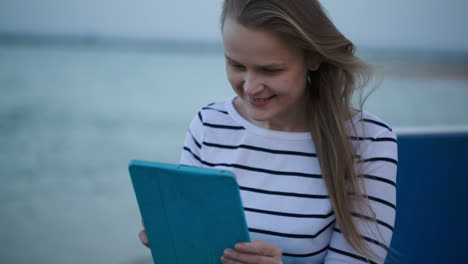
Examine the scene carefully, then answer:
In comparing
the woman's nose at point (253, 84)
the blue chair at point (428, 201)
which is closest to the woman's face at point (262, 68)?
the woman's nose at point (253, 84)

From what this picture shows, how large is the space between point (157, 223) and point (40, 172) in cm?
279

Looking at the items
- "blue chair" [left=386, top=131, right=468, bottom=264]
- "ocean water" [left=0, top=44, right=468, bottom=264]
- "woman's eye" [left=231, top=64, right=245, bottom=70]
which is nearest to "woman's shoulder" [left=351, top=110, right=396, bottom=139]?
"woman's eye" [left=231, top=64, right=245, bottom=70]

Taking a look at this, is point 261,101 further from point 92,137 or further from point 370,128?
point 92,137

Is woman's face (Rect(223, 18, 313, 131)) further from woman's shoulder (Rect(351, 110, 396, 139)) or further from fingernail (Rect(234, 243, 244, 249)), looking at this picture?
fingernail (Rect(234, 243, 244, 249))

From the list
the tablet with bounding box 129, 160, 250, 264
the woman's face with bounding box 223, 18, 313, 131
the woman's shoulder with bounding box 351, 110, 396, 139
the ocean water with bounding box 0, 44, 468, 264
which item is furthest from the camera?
the ocean water with bounding box 0, 44, 468, 264

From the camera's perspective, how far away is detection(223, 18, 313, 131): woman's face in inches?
36.9

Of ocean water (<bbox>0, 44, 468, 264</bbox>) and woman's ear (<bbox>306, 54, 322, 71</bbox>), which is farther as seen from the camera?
ocean water (<bbox>0, 44, 468, 264</bbox>)

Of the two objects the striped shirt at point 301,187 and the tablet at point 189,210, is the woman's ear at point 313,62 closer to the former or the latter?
the striped shirt at point 301,187

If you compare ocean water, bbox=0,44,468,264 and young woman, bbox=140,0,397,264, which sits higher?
young woman, bbox=140,0,397,264

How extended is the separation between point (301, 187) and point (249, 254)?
24 cm

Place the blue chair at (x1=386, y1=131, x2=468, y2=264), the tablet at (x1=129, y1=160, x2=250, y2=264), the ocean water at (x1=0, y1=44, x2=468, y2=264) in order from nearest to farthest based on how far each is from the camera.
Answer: the tablet at (x1=129, y1=160, x2=250, y2=264)
the blue chair at (x1=386, y1=131, x2=468, y2=264)
the ocean water at (x1=0, y1=44, x2=468, y2=264)

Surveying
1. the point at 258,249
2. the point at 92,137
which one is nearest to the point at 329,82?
the point at 258,249

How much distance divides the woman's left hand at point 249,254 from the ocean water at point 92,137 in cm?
86

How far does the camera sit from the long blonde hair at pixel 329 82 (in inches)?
37.5
